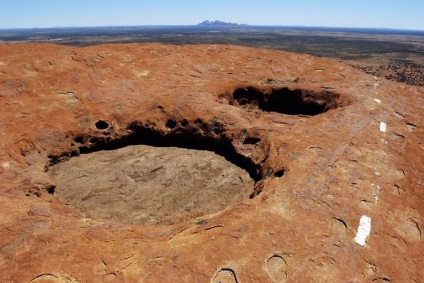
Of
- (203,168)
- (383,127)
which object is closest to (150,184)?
(203,168)

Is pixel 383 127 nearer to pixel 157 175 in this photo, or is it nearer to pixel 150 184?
pixel 157 175

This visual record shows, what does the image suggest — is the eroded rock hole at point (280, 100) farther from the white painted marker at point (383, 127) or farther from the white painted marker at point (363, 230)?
the white painted marker at point (363, 230)

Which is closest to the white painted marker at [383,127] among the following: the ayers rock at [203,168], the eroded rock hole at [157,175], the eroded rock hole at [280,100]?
the ayers rock at [203,168]

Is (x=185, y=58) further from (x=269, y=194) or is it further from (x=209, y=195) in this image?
(x=269, y=194)

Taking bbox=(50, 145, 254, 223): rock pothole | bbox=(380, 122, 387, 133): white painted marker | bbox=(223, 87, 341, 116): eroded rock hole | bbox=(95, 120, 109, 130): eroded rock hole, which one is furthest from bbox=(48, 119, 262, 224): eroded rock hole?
bbox=(380, 122, 387, 133): white painted marker

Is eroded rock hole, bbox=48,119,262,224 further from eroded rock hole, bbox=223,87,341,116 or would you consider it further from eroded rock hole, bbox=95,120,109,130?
eroded rock hole, bbox=223,87,341,116
